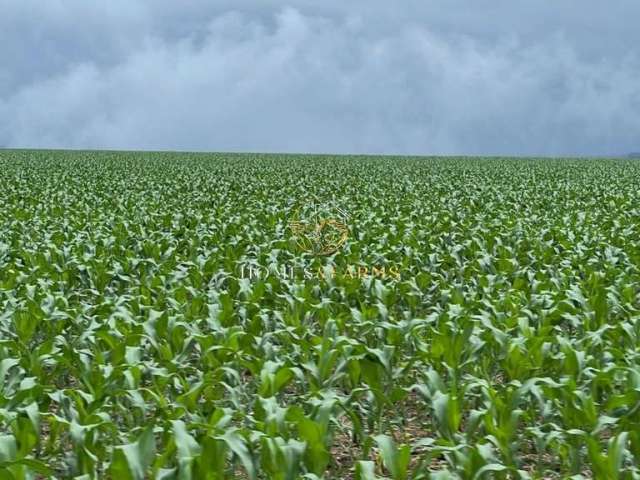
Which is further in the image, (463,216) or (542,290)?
(463,216)

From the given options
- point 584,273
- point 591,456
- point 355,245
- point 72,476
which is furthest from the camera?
A: point 355,245

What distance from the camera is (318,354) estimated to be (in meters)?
5.21

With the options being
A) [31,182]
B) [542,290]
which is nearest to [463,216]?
[542,290]

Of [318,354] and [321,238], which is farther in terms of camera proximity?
[321,238]

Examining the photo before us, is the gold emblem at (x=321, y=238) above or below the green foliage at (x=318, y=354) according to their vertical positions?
above

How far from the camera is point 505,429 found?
13.0 ft

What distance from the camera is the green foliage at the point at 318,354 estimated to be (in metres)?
3.67

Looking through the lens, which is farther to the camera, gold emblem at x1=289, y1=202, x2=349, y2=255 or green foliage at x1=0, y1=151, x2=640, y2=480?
gold emblem at x1=289, y1=202, x2=349, y2=255

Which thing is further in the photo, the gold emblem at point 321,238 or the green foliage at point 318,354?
the gold emblem at point 321,238

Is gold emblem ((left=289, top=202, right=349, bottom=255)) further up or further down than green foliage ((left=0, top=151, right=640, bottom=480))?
further up

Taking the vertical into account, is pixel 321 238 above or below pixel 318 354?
above

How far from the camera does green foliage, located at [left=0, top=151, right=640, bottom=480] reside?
3668 millimetres

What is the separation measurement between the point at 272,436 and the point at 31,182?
24.8m

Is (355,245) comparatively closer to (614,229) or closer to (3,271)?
(3,271)
